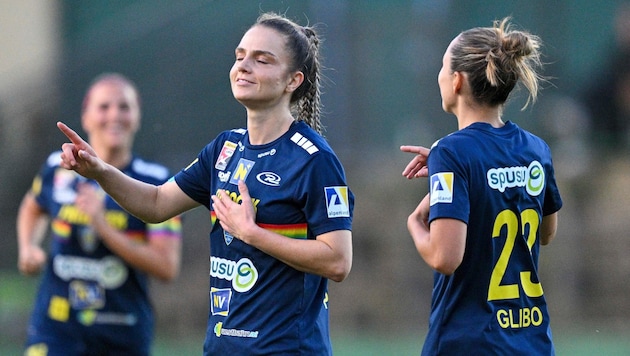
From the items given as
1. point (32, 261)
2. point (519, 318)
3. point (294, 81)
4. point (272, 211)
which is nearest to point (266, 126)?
point (294, 81)

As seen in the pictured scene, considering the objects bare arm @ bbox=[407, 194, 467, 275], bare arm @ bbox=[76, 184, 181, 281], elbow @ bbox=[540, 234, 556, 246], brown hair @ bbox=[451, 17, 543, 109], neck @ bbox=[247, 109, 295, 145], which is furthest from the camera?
bare arm @ bbox=[76, 184, 181, 281]

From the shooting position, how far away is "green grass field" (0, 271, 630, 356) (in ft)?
33.9

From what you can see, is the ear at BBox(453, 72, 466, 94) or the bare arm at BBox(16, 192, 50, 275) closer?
the ear at BBox(453, 72, 466, 94)

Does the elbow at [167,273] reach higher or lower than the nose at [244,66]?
lower

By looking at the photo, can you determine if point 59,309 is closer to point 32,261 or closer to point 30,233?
point 32,261

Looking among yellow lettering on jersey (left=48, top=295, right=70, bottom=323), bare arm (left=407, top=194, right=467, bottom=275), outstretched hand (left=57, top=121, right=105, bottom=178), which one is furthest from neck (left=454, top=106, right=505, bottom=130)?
yellow lettering on jersey (left=48, top=295, right=70, bottom=323)

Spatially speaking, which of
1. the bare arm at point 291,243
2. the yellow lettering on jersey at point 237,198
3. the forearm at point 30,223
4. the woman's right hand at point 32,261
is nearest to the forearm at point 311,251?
the bare arm at point 291,243

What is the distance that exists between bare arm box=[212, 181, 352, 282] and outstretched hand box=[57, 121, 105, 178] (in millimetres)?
566

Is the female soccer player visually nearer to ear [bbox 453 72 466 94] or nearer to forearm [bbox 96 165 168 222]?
forearm [bbox 96 165 168 222]

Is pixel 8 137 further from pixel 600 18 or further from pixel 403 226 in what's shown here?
pixel 600 18

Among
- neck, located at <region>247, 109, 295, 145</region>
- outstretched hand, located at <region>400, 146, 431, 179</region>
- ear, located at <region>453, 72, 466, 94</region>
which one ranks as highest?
ear, located at <region>453, 72, 466, 94</region>

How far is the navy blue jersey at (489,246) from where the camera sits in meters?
4.25

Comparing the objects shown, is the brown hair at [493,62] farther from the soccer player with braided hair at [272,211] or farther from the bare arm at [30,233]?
the bare arm at [30,233]

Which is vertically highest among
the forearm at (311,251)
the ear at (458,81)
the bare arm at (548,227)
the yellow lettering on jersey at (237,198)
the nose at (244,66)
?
the nose at (244,66)
